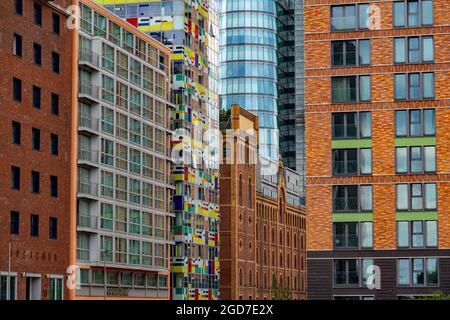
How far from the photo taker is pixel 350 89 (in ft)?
240

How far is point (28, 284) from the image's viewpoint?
2945 inches

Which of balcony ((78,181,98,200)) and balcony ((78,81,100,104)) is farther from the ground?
balcony ((78,81,100,104))

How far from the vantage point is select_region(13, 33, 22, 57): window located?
75.0 metres

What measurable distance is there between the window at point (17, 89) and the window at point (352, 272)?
2830 cm

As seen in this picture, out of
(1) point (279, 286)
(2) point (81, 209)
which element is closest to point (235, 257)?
(1) point (279, 286)

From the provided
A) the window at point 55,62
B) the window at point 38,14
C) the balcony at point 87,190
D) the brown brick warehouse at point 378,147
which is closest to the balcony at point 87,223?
the balcony at point 87,190

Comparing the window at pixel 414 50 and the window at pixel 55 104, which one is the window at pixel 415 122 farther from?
the window at pixel 55 104

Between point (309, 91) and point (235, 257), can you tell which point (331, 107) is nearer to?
point (309, 91)

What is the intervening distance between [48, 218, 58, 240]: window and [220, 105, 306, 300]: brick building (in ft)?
211

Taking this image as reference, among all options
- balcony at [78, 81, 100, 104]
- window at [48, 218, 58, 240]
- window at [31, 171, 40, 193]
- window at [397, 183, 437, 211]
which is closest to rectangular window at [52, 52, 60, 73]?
balcony at [78, 81, 100, 104]

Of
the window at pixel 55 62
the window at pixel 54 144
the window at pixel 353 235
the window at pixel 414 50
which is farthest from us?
the window at pixel 55 62

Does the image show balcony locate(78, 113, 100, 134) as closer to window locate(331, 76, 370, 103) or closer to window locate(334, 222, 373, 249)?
window locate(331, 76, 370, 103)

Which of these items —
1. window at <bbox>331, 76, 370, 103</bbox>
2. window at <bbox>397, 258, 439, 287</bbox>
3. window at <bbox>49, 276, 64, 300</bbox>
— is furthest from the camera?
window at <bbox>49, 276, 64, 300</bbox>

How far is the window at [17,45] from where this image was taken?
75000 millimetres
